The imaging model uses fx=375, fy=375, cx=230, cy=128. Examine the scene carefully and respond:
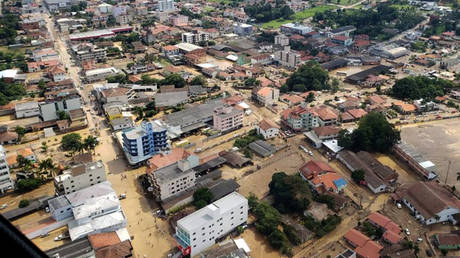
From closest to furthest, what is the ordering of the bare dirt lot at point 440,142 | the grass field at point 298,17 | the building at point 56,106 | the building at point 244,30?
the bare dirt lot at point 440,142, the building at point 56,106, the building at point 244,30, the grass field at point 298,17

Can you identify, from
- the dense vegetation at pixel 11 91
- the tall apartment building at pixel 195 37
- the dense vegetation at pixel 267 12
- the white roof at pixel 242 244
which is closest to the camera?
the white roof at pixel 242 244

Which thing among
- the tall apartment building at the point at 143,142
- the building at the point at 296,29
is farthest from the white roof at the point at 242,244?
the building at the point at 296,29

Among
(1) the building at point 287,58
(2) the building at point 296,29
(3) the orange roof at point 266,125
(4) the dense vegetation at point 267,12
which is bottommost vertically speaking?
(3) the orange roof at point 266,125

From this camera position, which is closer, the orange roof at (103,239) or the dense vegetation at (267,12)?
the orange roof at (103,239)

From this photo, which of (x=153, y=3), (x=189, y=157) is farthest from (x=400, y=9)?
(x=189, y=157)

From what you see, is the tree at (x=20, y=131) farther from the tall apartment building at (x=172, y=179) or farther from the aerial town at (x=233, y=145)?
the tall apartment building at (x=172, y=179)

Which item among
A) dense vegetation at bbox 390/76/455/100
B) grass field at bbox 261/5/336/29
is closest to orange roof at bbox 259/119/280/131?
dense vegetation at bbox 390/76/455/100

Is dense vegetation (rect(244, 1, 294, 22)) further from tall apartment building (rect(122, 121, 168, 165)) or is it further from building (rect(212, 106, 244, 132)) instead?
tall apartment building (rect(122, 121, 168, 165))

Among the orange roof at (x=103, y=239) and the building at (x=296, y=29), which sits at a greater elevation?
the building at (x=296, y=29)

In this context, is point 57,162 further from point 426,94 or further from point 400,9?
point 400,9
